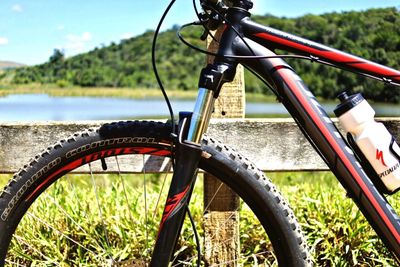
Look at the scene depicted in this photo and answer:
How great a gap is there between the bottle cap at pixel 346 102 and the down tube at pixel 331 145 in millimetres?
69

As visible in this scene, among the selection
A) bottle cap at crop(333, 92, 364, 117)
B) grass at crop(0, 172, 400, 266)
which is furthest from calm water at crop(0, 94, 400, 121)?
grass at crop(0, 172, 400, 266)

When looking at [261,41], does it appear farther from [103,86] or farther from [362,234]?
[103,86]

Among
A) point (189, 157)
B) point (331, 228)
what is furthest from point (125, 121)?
point (331, 228)

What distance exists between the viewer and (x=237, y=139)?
2.34 m

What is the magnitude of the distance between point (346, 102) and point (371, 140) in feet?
0.49

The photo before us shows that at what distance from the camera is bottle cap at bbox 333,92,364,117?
1670mm


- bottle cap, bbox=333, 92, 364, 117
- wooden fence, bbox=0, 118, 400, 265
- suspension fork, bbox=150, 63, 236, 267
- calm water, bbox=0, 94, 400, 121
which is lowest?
suspension fork, bbox=150, 63, 236, 267

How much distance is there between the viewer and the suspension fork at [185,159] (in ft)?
5.09

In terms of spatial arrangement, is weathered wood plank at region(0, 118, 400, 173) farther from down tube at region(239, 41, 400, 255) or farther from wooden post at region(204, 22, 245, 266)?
down tube at region(239, 41, 400, 255)

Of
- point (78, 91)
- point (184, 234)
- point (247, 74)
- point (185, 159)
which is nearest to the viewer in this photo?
point (185, 159)

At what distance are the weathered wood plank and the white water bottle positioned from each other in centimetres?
67

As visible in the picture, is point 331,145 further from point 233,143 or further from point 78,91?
point 78,91

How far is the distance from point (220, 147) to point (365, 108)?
503 mm

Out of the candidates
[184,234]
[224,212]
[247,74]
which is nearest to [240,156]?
[224,212]
